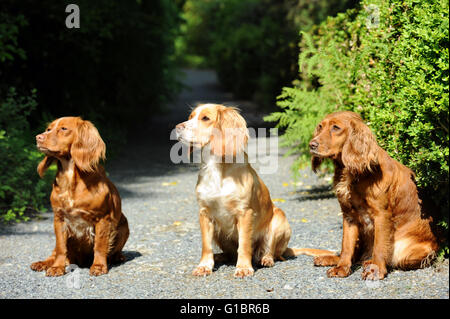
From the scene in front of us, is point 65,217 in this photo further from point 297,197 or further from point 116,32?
point 116,32

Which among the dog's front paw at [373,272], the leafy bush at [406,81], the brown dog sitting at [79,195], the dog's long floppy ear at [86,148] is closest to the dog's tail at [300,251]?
the dog's front paw at [373,272]

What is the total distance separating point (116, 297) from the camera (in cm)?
440

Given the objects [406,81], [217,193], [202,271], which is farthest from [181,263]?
[406,81]

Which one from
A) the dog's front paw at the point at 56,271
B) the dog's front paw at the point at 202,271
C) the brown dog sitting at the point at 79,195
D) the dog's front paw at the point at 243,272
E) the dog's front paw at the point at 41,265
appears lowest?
the dog's front paw at the point at 41,265

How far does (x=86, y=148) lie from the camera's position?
192 inches

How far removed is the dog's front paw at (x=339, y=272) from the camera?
15.1 feet

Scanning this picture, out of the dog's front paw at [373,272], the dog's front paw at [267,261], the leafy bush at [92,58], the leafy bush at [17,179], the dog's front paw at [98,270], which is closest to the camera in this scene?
the dog's front paw at [373,272]

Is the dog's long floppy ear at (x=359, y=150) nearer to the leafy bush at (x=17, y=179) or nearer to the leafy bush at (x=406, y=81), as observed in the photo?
the leafy bush at (x=406, y=81)

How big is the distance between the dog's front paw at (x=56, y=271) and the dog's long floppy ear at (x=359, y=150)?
260cm

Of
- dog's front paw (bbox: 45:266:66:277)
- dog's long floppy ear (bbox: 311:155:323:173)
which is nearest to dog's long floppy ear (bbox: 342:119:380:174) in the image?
dog's long floppy ear (bbox: 311:155:323:173)

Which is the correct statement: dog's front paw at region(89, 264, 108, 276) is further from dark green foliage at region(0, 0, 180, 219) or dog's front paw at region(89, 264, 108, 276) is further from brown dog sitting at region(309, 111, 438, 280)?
dark green foliage at region(0, 0, 180, 219)

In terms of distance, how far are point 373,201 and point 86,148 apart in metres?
2.46

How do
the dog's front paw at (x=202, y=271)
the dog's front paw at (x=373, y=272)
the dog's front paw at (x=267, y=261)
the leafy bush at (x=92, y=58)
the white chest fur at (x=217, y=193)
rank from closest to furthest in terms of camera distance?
the dog's front paw at (x=373, y=272) → the white chest fur at (x=217, y=193) → the dog's front paw at (x=202, y=271) → the dog's front paw at (x=267, y=261) → the leafy bush at (x=92, y=58)
